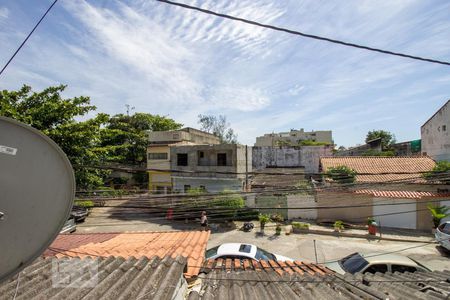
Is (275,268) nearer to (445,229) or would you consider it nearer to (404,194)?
(445,229)

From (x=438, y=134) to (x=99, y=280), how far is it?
106 feet

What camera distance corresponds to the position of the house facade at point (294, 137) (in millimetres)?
58241

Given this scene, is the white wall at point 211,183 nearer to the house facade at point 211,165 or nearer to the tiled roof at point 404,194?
the house facade at point 211,165

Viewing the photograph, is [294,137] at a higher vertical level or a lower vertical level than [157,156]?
higher

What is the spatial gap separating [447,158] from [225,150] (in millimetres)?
20076

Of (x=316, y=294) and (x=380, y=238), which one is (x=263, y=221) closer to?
(x=380, y=238)

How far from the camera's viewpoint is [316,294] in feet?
14.1

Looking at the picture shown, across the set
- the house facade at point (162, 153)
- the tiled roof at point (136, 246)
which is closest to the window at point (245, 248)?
the tiled roof at point (136, 246)

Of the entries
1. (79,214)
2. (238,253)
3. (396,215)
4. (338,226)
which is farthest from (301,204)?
(79,214)

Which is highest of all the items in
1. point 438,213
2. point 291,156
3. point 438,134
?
point 438,134

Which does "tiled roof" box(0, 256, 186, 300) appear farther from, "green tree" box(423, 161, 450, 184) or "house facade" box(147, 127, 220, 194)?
"house facade" box(147, 127, 220, 194)

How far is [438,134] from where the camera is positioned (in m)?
27.3

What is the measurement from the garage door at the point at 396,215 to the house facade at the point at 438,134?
12.7 metres

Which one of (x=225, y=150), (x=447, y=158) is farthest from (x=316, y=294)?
(x=447, y=158)
